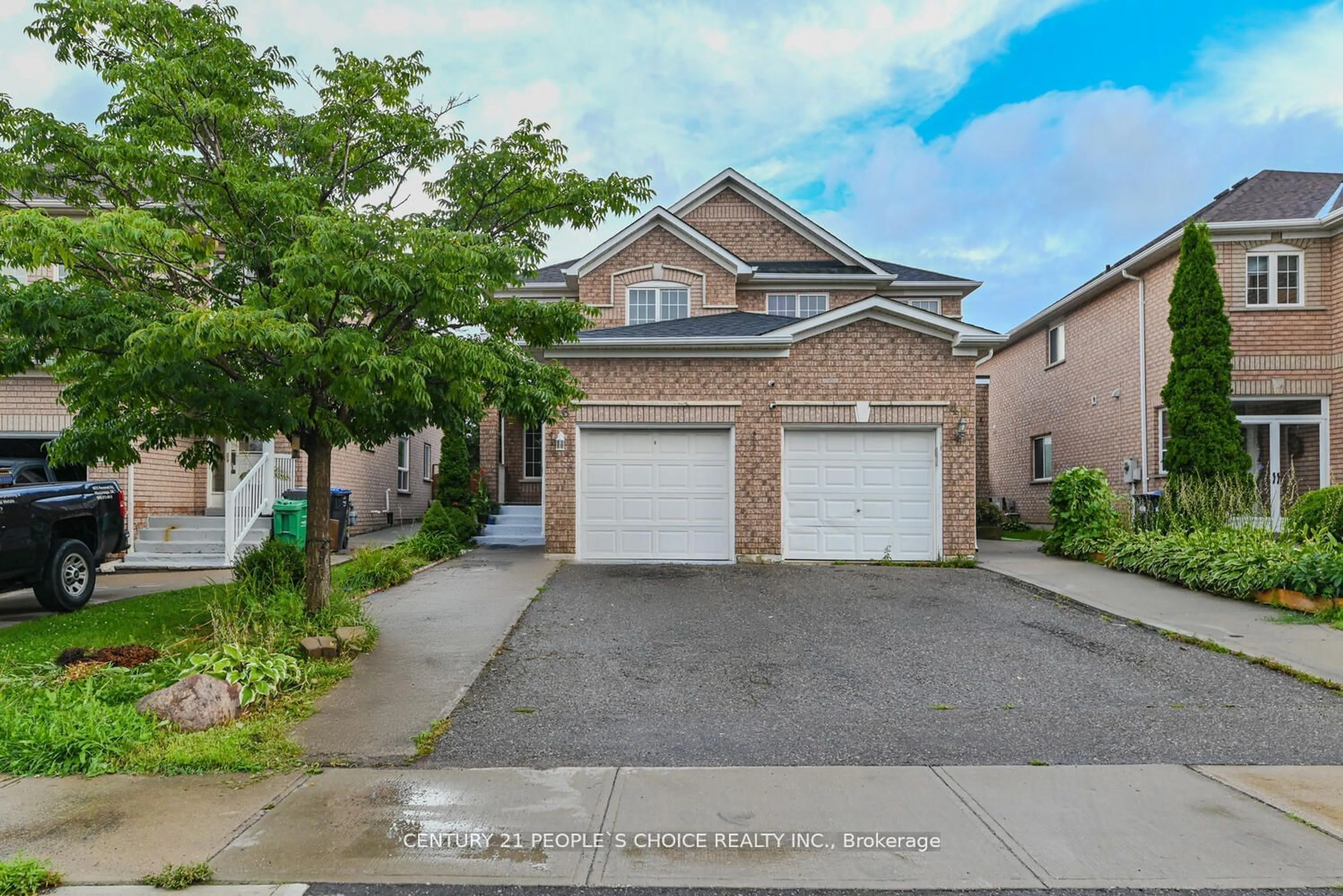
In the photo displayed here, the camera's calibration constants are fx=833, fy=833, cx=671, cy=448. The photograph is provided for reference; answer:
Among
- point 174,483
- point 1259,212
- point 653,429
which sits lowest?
point 174,483

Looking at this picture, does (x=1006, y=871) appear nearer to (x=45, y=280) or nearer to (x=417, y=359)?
(x=417, y=359)

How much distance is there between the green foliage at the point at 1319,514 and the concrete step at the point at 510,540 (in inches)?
463

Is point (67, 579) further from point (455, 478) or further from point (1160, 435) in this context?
point (1160, 435)

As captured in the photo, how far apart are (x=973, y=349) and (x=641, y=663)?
8624mm

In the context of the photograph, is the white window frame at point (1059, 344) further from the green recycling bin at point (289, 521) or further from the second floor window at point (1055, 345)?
the green recycling bin at point (289, 521)

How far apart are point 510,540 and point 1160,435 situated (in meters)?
12.8

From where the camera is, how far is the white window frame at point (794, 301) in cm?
1967

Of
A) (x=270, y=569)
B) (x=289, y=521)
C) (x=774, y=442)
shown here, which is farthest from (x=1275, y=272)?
(x=289, y=521)

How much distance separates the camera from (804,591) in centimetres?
1073

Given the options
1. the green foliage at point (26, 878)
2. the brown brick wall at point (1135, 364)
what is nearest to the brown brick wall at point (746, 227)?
the brown brick wall at point (1135, 364)

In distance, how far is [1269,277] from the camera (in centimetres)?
1529

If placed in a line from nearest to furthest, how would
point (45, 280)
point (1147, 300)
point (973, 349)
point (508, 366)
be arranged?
point (45, 280) < point (508, 366) < point (973, 349) < point (1147, 300)

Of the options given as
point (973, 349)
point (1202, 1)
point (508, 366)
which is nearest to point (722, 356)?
point (973, 349)

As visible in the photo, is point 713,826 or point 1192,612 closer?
point 713,826
